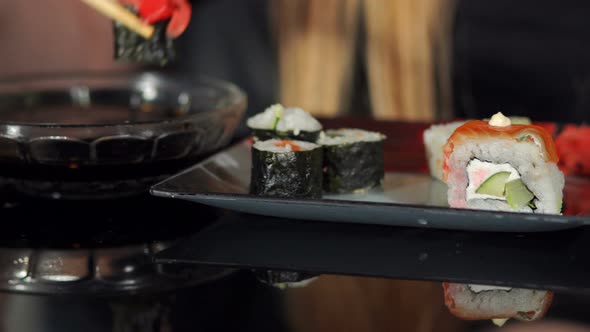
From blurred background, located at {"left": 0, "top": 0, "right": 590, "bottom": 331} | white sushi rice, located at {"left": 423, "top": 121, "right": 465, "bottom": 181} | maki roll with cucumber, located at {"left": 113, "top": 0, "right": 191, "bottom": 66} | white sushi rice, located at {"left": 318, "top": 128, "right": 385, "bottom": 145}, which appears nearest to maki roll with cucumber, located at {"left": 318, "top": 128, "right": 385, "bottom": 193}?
white sushi rice, located at {"left": 318, "top": 128, "right": 385, "bottom": 145}

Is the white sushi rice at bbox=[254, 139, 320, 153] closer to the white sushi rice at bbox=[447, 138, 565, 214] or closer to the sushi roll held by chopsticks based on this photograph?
the white sushi rice at bbox=[447, 138, 565, 214]

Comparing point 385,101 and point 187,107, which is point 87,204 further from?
point 385,101

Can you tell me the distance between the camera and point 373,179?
1.40 metres

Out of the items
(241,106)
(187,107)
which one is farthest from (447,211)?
(187,107)

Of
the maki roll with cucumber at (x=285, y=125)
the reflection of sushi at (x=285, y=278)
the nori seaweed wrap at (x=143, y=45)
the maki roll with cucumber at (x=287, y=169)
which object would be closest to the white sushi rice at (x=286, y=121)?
the maki roll with cucumber at (x=285, y=125)

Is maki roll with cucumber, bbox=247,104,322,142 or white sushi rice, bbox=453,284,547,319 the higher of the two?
maki roll with cucumber, bbox=247,104,322,142

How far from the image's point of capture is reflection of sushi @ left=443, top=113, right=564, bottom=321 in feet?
3.88

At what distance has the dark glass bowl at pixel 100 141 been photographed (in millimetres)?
1253

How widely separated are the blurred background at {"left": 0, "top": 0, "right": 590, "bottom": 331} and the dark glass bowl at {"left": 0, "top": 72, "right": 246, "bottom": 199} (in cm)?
137

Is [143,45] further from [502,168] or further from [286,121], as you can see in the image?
[502,168]

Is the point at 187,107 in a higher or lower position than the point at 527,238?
higher

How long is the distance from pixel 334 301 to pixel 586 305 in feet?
0.94

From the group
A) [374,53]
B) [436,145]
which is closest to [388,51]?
[374,53]

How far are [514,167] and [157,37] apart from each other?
711 millimetres
